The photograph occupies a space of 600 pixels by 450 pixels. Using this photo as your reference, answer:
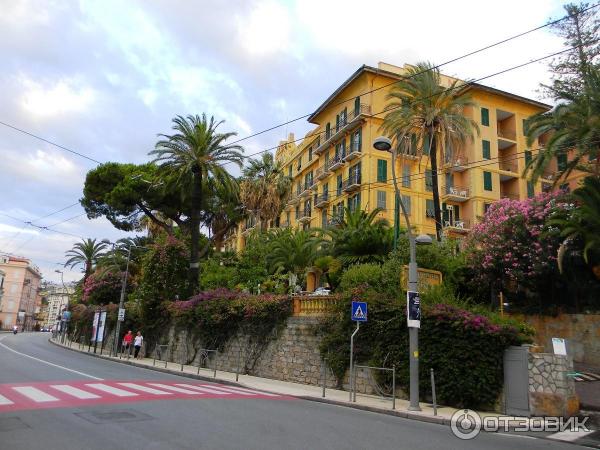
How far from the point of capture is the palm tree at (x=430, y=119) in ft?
89.2

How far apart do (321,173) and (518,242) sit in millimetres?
28664

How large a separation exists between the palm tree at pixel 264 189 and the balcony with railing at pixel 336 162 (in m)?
5.27

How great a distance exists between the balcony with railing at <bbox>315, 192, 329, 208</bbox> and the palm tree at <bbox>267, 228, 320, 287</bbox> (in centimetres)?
1332

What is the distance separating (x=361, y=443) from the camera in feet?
25.0

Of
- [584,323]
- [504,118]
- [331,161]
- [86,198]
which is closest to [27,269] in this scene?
[86,198]

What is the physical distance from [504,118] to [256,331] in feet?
118

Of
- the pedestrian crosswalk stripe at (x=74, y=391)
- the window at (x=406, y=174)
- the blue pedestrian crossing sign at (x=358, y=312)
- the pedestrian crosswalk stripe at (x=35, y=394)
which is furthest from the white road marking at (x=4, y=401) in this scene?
the window at (x=406, y=174)

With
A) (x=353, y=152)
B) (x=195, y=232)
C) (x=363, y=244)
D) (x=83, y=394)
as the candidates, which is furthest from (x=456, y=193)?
(x=83, y=394)

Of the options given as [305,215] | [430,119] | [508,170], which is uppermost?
[508,170]

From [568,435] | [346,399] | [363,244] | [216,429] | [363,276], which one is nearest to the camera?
[216,429]

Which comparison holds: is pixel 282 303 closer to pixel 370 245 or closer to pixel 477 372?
pixel 370 245

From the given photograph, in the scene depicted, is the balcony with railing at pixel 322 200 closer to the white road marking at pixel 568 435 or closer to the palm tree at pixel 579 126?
the palm tree at pixel 579 126

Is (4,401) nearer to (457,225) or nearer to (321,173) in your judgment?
(457,225)

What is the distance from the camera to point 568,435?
9.81 meters
